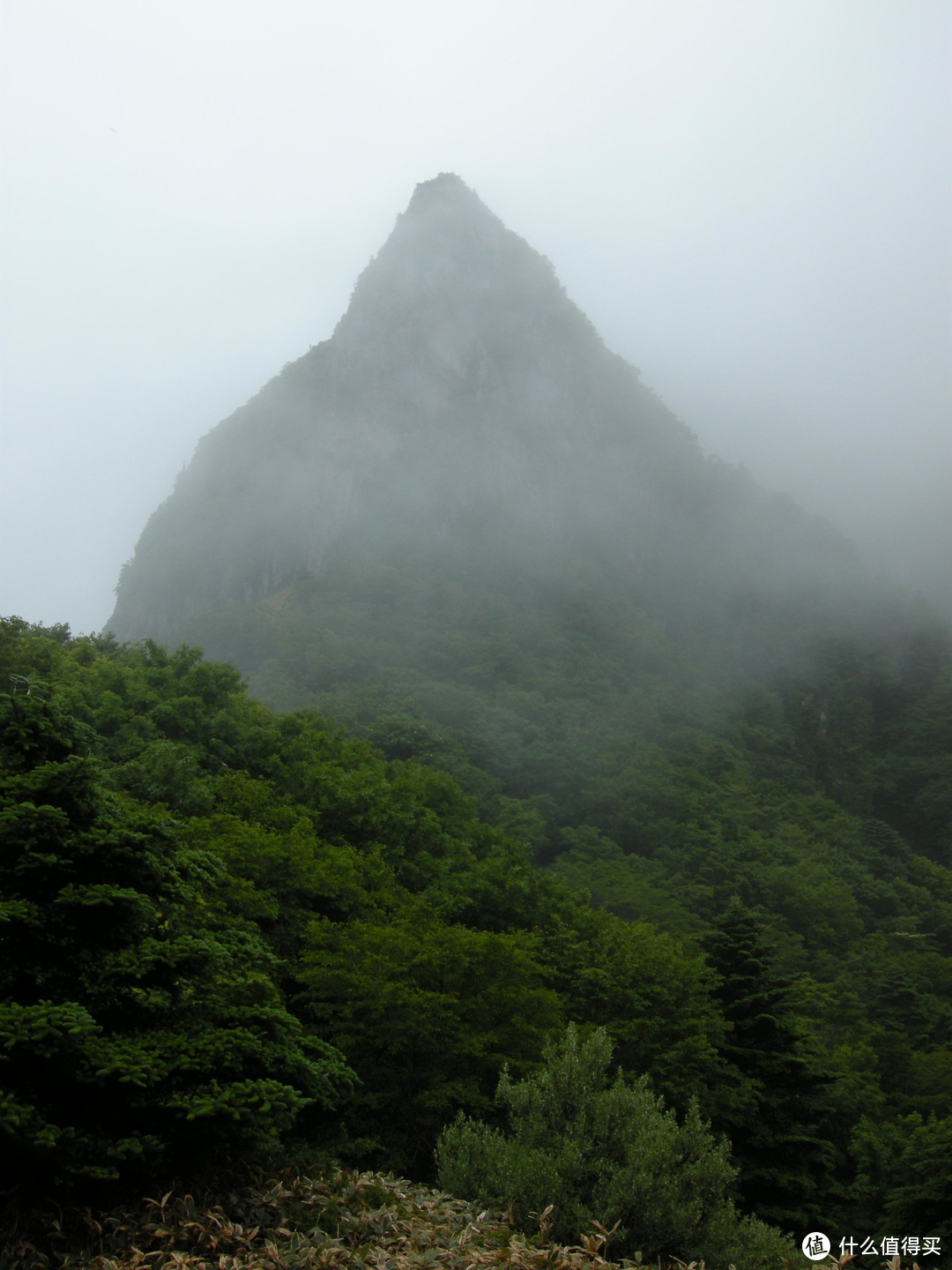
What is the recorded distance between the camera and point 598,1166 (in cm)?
1028

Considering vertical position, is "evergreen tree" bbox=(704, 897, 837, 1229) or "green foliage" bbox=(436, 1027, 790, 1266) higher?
"green foliage" bbox=(436, 1027, 790, 1266)

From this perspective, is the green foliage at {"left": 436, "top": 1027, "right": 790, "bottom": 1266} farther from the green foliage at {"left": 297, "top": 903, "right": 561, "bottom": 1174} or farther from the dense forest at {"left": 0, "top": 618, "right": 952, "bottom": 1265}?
the green foliage at {"left": 297, "top": 903, "right": 561, "bottom": 1174}

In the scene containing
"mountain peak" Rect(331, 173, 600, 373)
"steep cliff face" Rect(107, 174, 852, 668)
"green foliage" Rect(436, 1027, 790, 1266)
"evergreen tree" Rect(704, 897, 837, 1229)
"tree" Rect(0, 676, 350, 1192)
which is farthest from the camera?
"mountain peak" Rect(331, 173, 600, 373)

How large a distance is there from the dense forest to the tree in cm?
3

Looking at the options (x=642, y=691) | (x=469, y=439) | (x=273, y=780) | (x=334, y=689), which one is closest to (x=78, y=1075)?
(x=273, y=780)

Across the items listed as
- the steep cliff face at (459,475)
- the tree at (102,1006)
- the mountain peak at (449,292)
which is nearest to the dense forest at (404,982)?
the tree at (102,1006)

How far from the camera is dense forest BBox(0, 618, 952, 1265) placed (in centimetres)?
766

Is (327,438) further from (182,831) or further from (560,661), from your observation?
(182,831)

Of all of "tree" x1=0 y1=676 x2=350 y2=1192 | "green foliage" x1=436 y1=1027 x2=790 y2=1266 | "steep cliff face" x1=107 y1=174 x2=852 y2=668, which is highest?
"steep cliff face" x1=107 y1=174 x2=852 y2=668

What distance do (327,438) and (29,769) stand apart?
122593mm

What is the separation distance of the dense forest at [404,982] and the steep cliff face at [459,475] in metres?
65.2

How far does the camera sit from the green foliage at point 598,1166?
9734 millimetres

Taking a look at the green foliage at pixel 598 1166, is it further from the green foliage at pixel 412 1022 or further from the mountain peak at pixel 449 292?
the mountain peak at pixel 449 292

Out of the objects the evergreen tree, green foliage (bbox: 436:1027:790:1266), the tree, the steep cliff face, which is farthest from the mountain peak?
the tree
